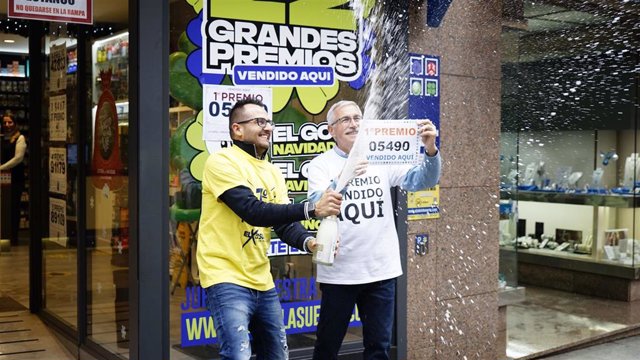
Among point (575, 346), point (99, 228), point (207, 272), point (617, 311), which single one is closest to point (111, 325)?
point (99, 228)

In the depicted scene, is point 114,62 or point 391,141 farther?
point 114,62

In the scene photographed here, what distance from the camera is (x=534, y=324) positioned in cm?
839

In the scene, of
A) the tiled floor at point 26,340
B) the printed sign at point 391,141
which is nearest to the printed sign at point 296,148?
the printed sign at point 391,141

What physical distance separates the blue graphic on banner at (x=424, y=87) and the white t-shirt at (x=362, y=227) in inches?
59.8

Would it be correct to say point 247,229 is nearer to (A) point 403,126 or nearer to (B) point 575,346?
(A) point 403,126

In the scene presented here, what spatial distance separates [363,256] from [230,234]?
957mm

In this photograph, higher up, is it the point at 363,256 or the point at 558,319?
the point at 363,256

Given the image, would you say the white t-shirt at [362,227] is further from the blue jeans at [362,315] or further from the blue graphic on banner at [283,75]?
the blue graphic on banner at [283,75]

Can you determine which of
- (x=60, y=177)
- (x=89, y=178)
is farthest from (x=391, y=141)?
(x=60, y=177)

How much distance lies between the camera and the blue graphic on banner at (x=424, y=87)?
641 cm

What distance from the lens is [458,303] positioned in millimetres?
6801

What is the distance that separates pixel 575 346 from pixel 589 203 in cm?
351

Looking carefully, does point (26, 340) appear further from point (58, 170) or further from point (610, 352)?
point (610, 352)

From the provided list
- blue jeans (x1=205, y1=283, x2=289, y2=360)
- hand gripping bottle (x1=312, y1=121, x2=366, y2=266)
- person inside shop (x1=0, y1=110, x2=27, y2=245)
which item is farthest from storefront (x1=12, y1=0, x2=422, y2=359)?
person inside shop (x1=0, y1=110, x2=27, y2=245)
